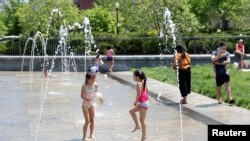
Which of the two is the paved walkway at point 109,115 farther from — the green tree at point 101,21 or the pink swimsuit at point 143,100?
the green tree at point 101,21

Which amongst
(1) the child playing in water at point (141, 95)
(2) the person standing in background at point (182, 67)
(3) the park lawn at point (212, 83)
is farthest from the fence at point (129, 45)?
(1) the child playing in water at point (141, 95)

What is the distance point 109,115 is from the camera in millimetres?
11992

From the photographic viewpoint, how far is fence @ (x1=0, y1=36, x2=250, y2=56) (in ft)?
Result: 94.1

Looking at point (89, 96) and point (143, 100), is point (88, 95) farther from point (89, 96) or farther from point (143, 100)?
point (143, 100)

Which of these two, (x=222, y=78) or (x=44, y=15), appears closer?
(x=222, y=78)

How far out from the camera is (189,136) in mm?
9500

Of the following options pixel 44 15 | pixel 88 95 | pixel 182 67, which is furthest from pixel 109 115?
pixel 44 15

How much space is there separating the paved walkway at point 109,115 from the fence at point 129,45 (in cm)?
1108

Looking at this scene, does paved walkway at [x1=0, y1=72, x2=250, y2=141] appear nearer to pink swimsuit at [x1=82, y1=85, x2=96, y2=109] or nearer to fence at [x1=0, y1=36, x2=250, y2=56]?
pink swimsuit at [x1=82, y1=85, x2=96, y2=109]

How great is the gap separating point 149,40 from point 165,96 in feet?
47.3

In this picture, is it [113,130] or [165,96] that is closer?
[113,130]

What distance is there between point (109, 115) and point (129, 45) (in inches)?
685

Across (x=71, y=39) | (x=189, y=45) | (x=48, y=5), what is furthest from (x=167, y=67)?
(x=48, y=5)

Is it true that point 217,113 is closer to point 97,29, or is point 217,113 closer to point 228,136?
point 228,136
